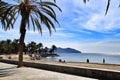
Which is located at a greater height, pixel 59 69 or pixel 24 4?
pixel 24 4

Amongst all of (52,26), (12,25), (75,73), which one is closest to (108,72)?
(75,73)

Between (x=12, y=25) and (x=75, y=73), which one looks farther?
(x=12, y=25)

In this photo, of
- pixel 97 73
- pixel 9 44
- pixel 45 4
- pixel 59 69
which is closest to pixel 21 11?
pixel 45 4

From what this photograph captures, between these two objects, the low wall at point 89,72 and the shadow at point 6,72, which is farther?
the shadow at point 6,72

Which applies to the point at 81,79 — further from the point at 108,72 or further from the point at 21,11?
the point at 21,11

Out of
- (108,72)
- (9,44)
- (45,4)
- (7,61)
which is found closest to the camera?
(108,72)

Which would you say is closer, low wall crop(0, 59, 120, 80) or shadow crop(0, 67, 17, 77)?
low wall crop(0, 59, 120, 80)

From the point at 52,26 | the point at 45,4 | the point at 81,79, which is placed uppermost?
the point at 45,4

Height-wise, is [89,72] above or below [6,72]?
above

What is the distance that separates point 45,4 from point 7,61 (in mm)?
13498

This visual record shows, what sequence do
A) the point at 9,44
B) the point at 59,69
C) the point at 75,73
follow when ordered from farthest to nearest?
the point at 9,44 < the point at 59,69 < the point at 75,73

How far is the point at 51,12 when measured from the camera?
24.3 m

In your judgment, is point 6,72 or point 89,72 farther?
point 6,72

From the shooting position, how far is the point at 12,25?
26.3m
